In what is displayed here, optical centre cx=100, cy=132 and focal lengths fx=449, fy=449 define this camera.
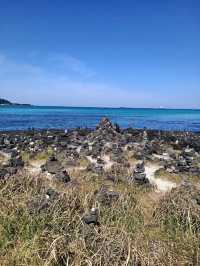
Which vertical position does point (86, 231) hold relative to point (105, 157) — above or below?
above

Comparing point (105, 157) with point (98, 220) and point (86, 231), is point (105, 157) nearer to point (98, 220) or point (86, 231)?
point (98, 220)

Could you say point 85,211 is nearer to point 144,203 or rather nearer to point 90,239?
point 90,239

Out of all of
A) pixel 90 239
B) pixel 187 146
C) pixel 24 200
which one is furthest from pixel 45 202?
pixel 187 146

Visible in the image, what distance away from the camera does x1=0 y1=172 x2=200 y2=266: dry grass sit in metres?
8.17

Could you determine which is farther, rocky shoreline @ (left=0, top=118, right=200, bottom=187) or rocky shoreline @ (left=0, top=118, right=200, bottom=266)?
rocky shoreline @ (left=0, top=118, right=200, bottom=187)

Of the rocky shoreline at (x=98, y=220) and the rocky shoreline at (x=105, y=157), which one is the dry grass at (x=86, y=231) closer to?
the rocky shoreline at (x=98, y=220)

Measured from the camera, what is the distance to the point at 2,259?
8055mm

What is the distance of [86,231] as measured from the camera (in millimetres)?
9023

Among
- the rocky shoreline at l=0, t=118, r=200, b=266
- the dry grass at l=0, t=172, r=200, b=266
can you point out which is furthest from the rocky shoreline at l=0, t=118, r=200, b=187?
the dry grass at l=0, t=172, r=200, b=266

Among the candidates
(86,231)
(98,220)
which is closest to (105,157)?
(98,220)

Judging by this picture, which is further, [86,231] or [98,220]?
[98,220]

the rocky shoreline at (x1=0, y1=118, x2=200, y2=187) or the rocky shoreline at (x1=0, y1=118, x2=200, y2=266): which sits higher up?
the rocky shoreline at (x1=0, y1=118, x2=200, y2=266)

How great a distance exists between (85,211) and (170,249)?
2.46 meters

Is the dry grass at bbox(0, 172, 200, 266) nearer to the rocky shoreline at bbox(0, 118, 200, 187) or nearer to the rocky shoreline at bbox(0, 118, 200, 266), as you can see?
the rocky shoreline at bbox(0, 118, 200, 266)
